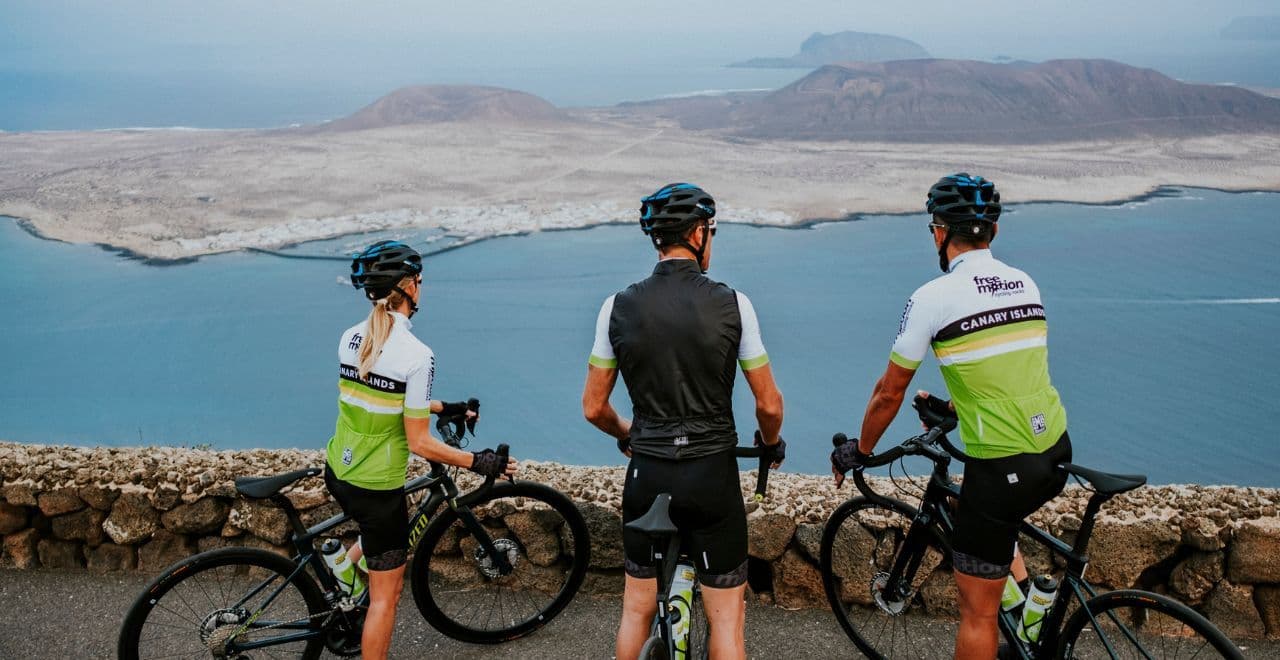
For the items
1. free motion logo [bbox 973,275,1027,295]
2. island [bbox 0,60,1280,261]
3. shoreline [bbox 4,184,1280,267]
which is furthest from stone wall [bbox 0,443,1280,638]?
island [bbox 0,60,1280,261]

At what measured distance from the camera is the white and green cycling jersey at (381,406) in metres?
3.12

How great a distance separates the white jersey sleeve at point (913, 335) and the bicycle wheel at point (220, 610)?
239cm

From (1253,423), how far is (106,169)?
103ft

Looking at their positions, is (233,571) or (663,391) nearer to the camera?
(663,391)

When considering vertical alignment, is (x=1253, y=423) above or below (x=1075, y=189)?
below

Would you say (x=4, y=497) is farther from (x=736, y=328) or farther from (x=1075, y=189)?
(x=1075, y=189)

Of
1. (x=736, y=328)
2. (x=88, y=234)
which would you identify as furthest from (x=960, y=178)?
(x=88, y=234)

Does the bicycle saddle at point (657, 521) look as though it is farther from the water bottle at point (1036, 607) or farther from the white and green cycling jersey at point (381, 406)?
the water bottle at point (1036, 607)

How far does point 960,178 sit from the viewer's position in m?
3.04

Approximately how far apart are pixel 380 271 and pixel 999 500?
226cm

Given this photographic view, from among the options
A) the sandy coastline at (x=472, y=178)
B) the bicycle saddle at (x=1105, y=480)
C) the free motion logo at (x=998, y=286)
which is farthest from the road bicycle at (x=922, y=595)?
the sandy coastline at (x=472, y=178)

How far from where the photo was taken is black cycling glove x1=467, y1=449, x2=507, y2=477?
3.46m

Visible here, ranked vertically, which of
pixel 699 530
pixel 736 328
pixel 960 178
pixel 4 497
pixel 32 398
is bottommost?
pixel 32 398

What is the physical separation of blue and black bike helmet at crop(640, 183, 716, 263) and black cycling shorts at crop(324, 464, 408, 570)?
1.39 metres
